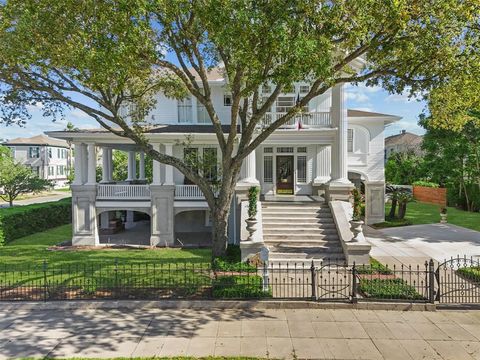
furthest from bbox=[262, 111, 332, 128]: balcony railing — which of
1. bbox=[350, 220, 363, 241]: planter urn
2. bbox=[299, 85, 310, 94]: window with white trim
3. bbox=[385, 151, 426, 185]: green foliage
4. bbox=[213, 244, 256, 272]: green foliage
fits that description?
bbox=[385, 151, 426, 185]: green foliage

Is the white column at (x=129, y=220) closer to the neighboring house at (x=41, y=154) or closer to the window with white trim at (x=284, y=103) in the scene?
the window with white trim at (x=284, y=103)

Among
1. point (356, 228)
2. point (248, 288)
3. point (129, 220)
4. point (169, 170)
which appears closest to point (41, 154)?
point (129, 220)

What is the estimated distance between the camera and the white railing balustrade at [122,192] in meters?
19.0

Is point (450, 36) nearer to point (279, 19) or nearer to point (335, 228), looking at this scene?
point (279, 19)

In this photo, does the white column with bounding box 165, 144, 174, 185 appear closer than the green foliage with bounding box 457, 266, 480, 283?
No

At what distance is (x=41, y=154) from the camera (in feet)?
212

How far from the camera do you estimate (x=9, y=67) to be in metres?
11.0

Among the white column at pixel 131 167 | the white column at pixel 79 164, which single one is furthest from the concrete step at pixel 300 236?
the white column at pixel 131 167

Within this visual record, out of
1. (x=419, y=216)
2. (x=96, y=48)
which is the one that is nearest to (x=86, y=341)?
(x=96, y=48)

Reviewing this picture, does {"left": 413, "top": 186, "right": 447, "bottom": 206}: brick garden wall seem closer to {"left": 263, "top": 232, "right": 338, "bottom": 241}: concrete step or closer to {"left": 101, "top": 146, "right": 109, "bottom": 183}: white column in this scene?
{"left": 263, "top": 232, "right": 338, "bottom": 241}: concrete step

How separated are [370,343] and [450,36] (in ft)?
26.1

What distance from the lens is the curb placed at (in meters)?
9.02

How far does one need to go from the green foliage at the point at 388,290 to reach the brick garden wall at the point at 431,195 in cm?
2516

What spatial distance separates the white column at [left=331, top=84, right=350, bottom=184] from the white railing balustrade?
407 inches
